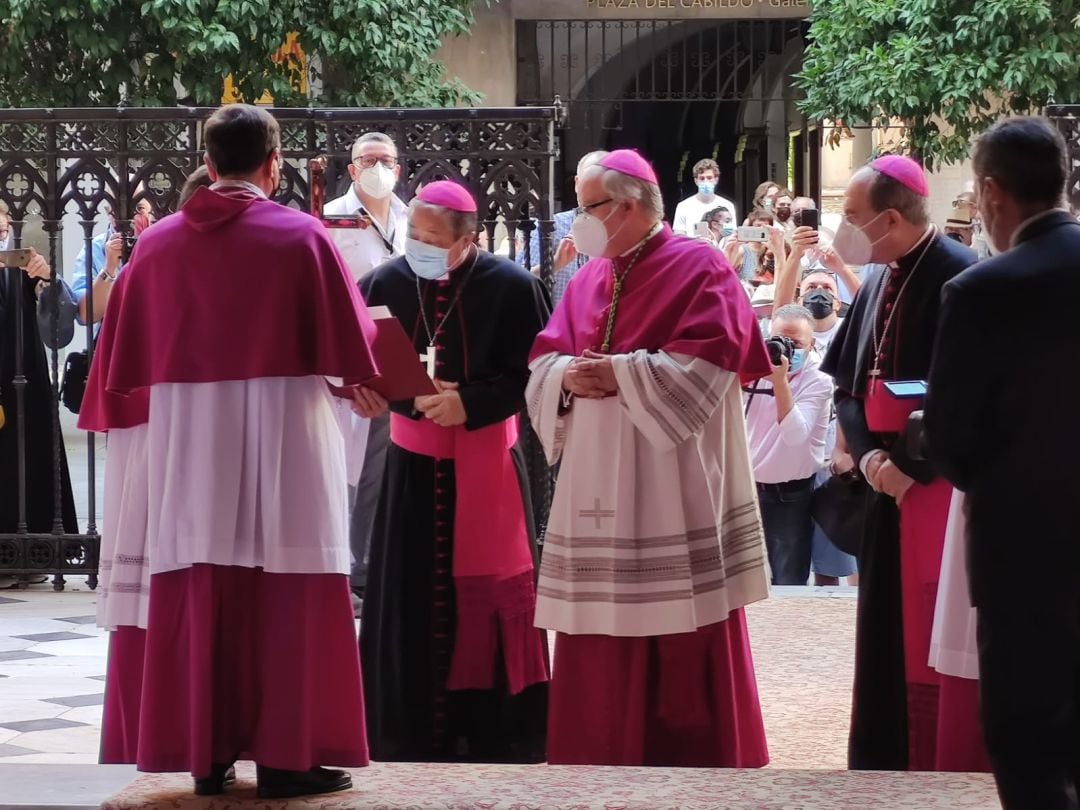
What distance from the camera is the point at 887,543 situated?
538 centimetres

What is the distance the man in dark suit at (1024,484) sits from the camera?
3809mm

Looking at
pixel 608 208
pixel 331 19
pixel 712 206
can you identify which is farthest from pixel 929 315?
pixel 331 19

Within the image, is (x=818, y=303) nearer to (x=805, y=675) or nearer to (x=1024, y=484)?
(x=805, y=675)

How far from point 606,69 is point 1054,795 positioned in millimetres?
18913

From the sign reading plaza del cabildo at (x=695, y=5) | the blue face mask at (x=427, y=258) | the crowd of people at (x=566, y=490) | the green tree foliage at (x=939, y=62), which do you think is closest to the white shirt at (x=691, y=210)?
the green tree foliage at (x=939, y=62)

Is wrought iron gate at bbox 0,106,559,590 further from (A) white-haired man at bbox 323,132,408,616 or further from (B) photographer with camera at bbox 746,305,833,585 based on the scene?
(B) photographer with camera at bbox 746,305,833,585

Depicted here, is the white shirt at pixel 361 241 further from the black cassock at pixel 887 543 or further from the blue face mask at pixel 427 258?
the black cassock at pixel 887 543

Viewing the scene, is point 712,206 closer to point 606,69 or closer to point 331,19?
point 331,19

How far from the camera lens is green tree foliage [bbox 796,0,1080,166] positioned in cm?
1534

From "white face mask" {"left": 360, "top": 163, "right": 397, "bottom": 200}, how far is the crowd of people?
82.9 inches

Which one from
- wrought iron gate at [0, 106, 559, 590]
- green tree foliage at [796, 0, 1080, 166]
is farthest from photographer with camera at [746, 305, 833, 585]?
green tree foliage at [796, 0, 1080, 166]

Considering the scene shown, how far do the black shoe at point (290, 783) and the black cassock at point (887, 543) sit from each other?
1.67m

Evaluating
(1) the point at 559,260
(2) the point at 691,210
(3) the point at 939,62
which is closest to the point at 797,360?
(1) the point at 559,260

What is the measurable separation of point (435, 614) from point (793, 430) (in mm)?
2331
